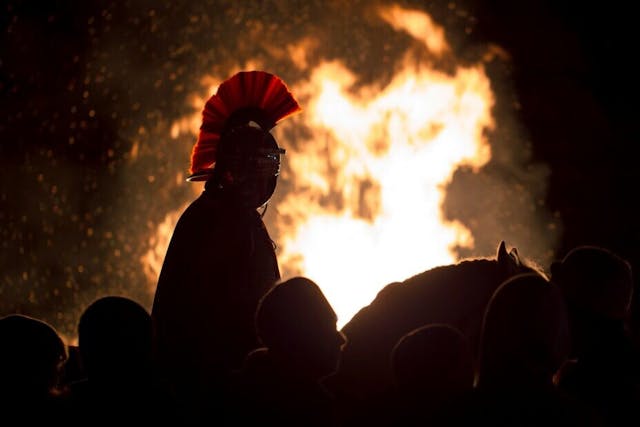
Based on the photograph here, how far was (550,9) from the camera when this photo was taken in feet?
17.7

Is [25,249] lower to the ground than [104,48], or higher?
lower

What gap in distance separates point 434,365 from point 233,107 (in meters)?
2.04

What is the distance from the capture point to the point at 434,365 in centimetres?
208

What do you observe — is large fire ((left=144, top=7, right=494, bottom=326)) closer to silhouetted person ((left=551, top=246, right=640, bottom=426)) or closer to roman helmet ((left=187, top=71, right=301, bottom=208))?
roman helmet ((left=187, top=71, right=301, bottom=208))

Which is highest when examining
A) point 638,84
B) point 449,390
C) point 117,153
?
point 117,153

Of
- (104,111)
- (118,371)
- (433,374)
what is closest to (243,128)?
(118,371)

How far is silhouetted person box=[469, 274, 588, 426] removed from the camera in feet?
6.64

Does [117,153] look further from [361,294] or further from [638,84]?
[638,84]

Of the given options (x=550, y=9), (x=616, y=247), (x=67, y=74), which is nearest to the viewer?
(x=616, y=247)

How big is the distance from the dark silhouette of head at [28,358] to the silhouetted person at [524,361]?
1.21 metres

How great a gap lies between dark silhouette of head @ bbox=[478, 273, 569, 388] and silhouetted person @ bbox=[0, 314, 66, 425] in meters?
1.21

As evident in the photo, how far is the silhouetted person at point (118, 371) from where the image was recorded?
2.19m

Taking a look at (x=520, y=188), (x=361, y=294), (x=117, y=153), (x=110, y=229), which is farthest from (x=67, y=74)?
(x=520, y=188)

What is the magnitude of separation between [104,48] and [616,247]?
469 centimetres
